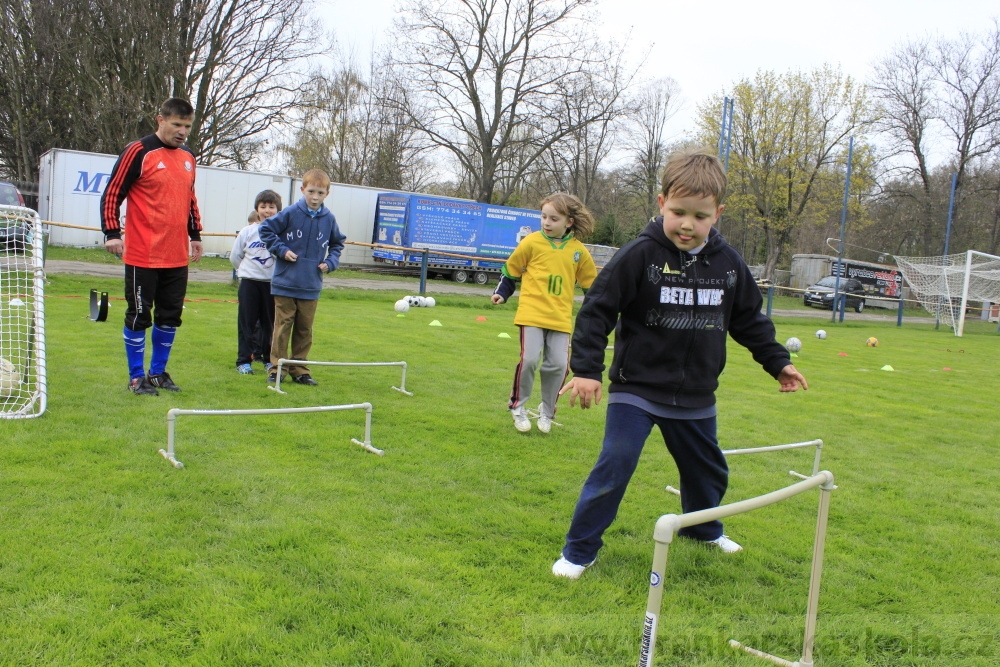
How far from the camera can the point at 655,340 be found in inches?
129

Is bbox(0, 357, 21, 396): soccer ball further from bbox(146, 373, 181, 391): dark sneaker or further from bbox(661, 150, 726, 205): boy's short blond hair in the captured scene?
bbox(661, 150, 726, 205): boy's short blond hair

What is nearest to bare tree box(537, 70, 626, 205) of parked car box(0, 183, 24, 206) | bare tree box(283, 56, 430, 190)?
bare tree box(283, 56, 430, 190)

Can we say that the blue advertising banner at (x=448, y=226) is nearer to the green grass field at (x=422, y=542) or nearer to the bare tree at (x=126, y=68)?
the bare tree at (x=126, y=68)

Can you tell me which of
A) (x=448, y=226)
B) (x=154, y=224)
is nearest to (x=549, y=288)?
(x=154, y=224)

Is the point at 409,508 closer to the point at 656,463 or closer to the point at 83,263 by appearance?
the point at 656,463

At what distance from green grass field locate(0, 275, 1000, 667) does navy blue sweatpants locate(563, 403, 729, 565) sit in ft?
0.54

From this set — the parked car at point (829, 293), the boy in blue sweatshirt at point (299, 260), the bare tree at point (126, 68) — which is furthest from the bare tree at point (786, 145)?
the boy in blue sweatshirt at point (299, 260)

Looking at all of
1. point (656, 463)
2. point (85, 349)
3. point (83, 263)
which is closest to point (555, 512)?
point (656, 463)

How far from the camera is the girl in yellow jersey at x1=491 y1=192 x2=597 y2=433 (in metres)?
5.81

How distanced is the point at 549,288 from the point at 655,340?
2.59m

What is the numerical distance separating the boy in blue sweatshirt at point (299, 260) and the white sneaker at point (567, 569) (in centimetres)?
419

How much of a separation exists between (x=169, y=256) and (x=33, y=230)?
0.94 metres

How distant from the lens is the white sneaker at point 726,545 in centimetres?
368

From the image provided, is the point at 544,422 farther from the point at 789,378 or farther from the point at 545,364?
the point at 789,378
